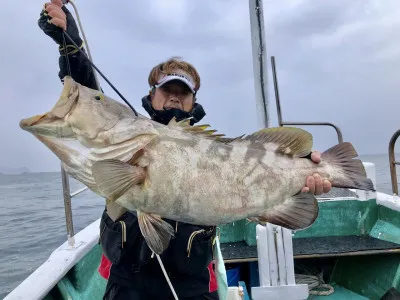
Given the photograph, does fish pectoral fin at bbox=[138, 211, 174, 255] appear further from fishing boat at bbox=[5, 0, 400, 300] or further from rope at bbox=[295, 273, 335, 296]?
rope at bbox=[295, 273, 335, 296]

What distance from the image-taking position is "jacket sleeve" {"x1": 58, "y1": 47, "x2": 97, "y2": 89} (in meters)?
2.53

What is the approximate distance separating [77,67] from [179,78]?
73 cm

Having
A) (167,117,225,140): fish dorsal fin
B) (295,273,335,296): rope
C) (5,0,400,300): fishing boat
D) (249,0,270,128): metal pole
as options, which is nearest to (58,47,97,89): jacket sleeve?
(167,117,225,140): fish dorsal fin

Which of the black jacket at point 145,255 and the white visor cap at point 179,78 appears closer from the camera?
the black jacket at point 145,255

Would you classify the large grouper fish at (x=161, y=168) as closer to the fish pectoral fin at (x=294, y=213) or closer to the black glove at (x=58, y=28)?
the fish pectoral fin at (x=294, y=213)

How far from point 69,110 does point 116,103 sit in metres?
0.26

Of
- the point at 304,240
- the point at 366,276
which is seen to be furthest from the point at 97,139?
the point at 366,276

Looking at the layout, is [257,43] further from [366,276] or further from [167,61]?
[366,276]

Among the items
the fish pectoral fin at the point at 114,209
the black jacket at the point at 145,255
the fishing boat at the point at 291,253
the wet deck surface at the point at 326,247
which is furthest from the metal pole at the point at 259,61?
the fish pectoral fin at the point at 114,209

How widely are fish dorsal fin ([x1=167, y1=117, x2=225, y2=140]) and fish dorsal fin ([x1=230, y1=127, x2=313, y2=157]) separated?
0.22 meters

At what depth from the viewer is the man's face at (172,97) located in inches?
116

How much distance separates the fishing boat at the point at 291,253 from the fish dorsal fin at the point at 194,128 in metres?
1.76

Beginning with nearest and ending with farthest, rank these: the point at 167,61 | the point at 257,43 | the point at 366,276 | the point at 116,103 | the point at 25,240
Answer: the point at 116,103 < the point at 167,61 < the point at 257,43 < the point at 366,276 < the point at 25,240

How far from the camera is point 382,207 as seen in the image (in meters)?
5.71
